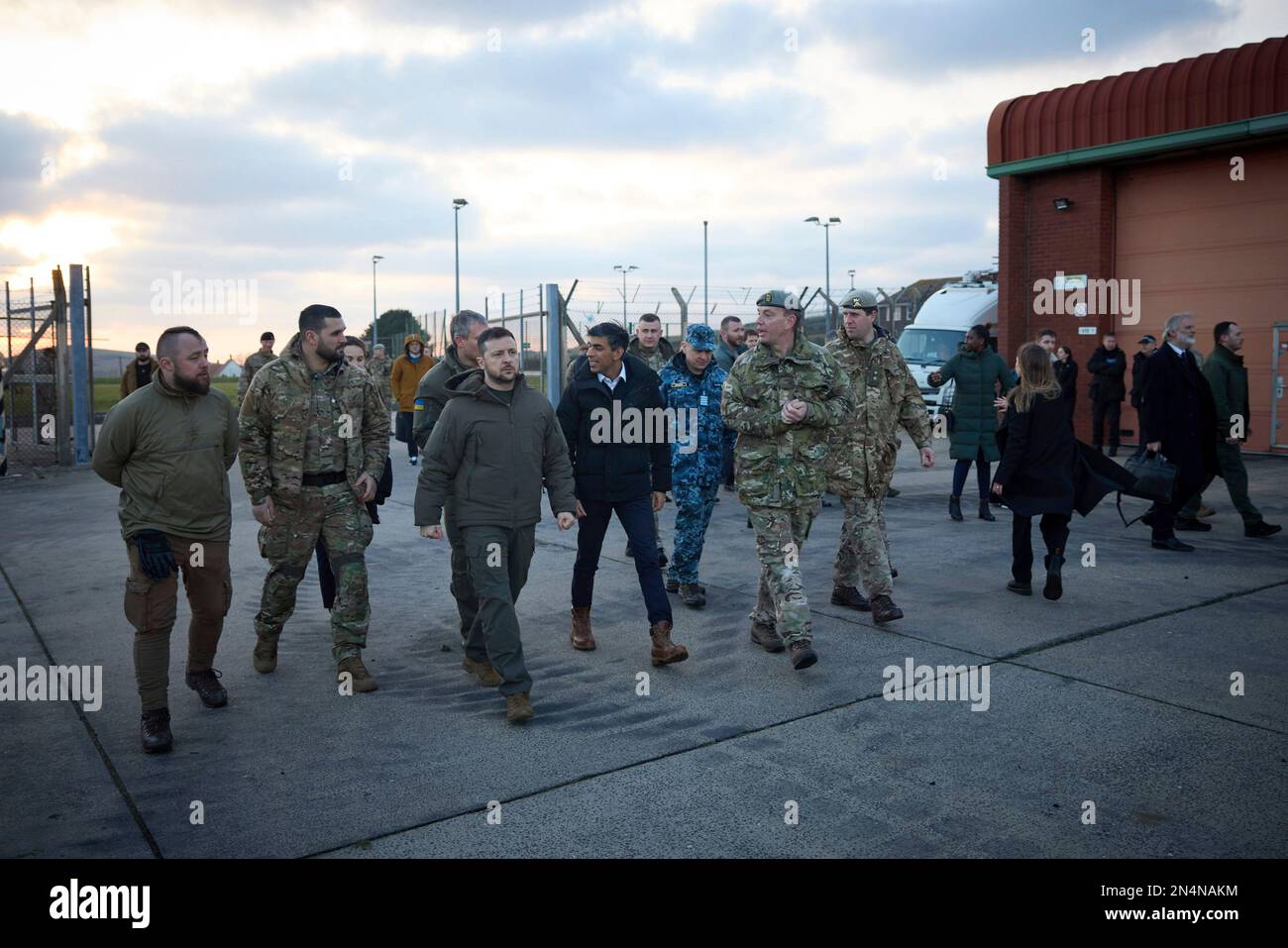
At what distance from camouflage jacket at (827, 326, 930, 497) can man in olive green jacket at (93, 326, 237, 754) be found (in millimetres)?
3554

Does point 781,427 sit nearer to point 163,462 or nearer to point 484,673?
point 484,673

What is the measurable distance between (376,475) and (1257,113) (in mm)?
14814

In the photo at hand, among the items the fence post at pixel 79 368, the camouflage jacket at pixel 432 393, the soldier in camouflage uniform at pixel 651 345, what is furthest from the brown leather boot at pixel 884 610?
the fence post at pixel 79 368

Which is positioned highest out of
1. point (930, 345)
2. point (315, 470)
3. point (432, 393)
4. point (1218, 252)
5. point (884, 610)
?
point (1218, 252)

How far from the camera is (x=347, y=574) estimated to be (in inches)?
219

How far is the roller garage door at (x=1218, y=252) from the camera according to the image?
15891 millimetres

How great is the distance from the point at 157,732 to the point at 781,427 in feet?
11.0

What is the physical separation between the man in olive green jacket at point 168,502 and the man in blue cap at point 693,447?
10.3 ft

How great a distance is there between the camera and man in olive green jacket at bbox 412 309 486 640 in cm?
592

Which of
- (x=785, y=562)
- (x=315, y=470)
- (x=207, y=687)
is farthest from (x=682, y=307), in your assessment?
(x=207, y=687)

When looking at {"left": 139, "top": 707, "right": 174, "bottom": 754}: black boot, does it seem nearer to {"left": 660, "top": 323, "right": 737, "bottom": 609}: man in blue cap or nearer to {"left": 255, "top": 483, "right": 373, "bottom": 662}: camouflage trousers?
{"left": 255, "top": 483, "right": 373, "bottom": 662}: camouflage trousers

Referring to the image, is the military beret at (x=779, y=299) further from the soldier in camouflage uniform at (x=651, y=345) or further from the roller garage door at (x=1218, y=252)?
the roller garage door at (x=1218, y=252)

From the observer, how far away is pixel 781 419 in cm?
575
